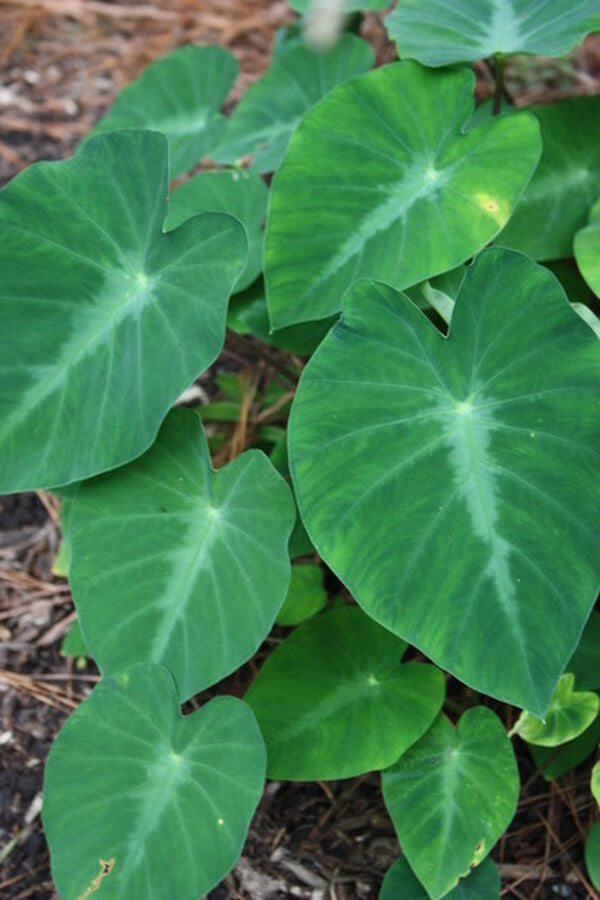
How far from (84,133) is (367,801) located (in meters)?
1.84

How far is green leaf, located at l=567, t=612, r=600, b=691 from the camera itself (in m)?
1.35

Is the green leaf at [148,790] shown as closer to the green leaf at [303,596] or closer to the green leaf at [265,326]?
the green leaf at [303,596]

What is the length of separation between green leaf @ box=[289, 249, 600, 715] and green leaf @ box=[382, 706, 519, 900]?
203 mm

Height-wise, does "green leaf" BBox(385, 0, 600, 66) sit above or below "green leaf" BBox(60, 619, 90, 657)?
above

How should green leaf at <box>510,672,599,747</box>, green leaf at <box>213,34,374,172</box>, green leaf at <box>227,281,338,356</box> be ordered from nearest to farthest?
green leaf at <box>510,672,599,747</box>
green leaf at <box>227,281,338,356</box>
green leaf at <box>213,34,374,172</box>

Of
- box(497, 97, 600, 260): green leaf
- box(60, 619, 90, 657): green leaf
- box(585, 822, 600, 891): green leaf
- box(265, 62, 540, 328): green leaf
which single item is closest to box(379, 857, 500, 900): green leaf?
box(585, 822, 600, 891): green leaf

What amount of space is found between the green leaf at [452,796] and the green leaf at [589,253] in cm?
60

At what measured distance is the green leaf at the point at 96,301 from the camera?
1.33m

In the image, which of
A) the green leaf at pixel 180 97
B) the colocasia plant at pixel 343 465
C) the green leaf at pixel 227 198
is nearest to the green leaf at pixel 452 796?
the colocasia plant at pixel 343 465

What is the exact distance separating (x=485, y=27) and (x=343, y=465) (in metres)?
0.76

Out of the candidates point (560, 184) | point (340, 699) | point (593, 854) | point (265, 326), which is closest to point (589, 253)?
point (560, 184)

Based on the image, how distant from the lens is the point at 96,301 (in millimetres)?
1404

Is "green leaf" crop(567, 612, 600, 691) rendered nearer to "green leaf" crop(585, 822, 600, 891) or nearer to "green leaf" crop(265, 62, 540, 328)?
"green leaf" crop(585, 822, 600, 891)

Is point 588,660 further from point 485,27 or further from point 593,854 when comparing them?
point 485,27
